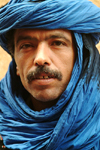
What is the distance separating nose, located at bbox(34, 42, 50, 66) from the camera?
3.79 ft

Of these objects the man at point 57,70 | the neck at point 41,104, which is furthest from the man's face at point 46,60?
the neck at point 41,104

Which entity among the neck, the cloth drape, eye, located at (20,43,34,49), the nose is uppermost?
the cloth drape

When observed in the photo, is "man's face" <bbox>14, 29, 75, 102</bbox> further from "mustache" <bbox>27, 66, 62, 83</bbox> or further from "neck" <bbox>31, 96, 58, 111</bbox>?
"neck" <bbox>31, 96, 58, 111</bbox>

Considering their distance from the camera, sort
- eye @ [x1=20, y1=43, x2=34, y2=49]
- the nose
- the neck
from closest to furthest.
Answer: the nose
eye @ [x1=20, y1=43, x2=34, y2=49]
the neck

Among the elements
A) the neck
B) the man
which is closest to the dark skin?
the man

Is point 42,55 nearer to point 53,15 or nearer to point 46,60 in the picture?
point 46,60

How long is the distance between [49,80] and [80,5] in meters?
0.46

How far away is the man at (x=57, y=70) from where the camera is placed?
3.83 ft

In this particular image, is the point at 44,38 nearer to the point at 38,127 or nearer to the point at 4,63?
the point at 38,127

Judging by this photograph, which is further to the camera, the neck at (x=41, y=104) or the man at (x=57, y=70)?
the neck at (x=41, y=104)

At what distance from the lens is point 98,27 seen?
1.25 meters

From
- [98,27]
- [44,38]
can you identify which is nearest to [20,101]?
[44,38]

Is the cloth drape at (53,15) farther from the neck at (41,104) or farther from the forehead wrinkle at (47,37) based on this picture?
the neck at (41,104)

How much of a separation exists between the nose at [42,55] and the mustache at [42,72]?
29 mm
